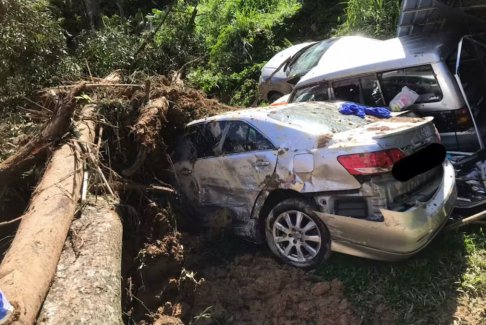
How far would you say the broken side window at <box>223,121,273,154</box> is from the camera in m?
4.98

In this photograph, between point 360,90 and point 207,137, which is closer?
point 207,137

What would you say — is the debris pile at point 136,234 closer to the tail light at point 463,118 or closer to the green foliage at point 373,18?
the tail light at point 463,118

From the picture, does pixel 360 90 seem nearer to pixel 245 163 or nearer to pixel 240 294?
pixel 245 163

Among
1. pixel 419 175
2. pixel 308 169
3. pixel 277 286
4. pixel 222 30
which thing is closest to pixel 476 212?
pixel 419 175

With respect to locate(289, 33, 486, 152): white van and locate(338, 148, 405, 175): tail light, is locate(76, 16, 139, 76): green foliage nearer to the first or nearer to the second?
locate(289, 33, 486, 152): white van

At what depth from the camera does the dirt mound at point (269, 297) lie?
13.9 feet

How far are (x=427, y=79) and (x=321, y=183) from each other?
93.7 inches

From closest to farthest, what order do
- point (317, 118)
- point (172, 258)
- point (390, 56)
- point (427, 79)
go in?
point (172, 258), point (317, 118), point (427, 79), point (390, 56)

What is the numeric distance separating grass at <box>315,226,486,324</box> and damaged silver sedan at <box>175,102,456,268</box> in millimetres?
267

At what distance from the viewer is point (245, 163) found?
5094mm

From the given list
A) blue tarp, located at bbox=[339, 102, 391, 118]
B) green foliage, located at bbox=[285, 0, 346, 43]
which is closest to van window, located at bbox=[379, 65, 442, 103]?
blue tarp, located at bbox=[339, 102, 391, 118]

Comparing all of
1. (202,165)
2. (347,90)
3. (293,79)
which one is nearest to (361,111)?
(347,90)

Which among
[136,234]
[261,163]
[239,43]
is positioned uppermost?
[239,43]

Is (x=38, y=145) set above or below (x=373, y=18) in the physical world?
below
